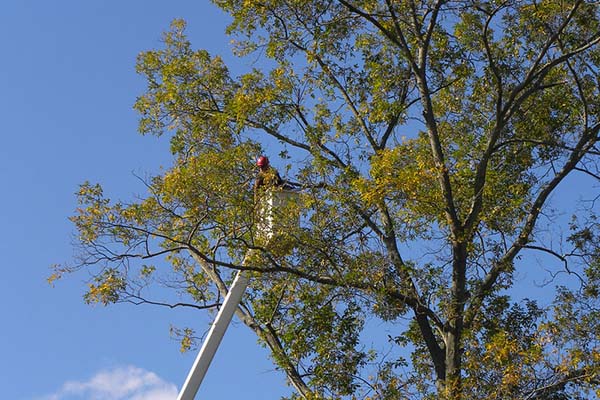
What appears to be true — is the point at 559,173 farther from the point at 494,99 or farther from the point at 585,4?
the point at 585,4

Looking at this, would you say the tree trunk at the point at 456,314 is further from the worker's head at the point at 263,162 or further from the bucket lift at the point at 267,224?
the worker's head at the point at 263,162

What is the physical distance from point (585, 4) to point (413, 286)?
4.30m

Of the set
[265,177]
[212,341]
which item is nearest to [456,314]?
[265,177]

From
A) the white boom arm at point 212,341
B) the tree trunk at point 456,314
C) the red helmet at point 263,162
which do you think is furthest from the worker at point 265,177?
the tree trunk at point 456,314

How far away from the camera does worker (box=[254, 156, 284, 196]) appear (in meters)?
12.3

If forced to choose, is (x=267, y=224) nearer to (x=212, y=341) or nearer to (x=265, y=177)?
(x=265, y=177)

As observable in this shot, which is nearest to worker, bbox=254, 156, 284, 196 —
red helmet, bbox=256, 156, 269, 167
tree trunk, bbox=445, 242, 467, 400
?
red helmet, bbox=256, 156, 269, 167

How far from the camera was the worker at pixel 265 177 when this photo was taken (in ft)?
40.5

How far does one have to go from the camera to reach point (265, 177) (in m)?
12.3

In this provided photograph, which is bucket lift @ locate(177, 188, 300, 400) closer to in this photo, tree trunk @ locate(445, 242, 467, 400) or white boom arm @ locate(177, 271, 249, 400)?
white boom arm @ locate(177, 271, 249, 400)

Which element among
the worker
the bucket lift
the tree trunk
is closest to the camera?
the bucket lift

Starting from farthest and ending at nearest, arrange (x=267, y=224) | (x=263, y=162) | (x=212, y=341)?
(x=263, y=162) → (x=267, y=224) → (x=212, y=341)

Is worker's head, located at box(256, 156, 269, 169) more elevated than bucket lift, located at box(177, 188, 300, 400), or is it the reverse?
worker's head, located at box(256, 156, 269, 169)

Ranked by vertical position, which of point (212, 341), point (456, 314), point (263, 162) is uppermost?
point (263, 162)
